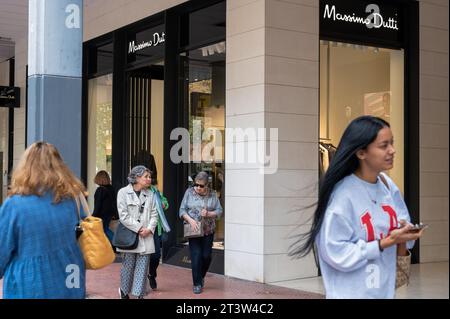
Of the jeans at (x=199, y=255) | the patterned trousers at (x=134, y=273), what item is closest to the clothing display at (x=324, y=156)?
the jeans at (x=199, y=255)

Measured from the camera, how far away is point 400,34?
1157 centimetres

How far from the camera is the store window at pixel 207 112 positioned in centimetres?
1100

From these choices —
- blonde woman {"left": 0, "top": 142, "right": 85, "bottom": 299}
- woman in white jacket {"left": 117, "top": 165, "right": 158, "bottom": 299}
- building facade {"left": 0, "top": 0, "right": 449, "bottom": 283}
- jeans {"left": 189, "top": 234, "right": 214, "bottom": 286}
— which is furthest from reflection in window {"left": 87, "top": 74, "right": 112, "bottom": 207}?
blonde woman {"left": 0, "top": 142, "right": 85, "bottom": 299}

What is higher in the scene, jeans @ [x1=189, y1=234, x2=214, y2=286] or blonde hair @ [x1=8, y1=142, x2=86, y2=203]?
blonde hair @ [x1=8, y1=142, x2=86, y2=203]

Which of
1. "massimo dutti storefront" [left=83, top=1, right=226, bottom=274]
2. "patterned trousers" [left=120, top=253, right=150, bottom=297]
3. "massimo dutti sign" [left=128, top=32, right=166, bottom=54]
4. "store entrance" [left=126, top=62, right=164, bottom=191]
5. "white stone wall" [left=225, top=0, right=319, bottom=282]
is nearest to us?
"patterned trousers" [left=120, top=253, right=150, bottom=297]

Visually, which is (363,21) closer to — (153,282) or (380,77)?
(380,77)

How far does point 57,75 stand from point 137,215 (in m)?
2.65

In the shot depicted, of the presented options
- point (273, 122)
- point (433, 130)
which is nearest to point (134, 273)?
point (273, 122)

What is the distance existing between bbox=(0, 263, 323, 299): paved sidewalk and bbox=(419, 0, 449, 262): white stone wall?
11.9 feet

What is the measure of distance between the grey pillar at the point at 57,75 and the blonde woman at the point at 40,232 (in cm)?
216

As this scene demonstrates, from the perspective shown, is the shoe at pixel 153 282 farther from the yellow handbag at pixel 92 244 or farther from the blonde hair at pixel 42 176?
the blonde hair at pixel 42 176

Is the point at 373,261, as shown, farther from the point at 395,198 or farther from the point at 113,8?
the point at 113,8

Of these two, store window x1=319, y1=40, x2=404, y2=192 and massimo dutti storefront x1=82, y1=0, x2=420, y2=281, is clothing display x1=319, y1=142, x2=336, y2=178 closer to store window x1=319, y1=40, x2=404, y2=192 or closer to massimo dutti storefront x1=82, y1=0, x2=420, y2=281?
massimo dutti storefront x1=82, y1=0, x2=420, y2=281

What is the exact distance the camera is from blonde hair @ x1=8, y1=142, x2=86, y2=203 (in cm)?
389
